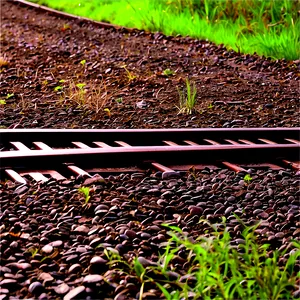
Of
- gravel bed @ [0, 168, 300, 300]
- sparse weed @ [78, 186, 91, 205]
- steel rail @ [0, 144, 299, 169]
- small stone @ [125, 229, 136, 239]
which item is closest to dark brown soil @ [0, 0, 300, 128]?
steel rail @ [0, 144, 299, 169]

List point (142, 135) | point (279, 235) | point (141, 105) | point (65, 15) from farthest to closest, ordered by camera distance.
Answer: point (65, 15) < point (141, 105) < point (142, 135) < point (279, 235)

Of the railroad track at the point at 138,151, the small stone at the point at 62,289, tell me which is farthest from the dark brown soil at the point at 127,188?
the railroad track at the point at 138,151

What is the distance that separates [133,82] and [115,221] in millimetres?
3455

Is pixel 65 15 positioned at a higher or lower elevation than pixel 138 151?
lower

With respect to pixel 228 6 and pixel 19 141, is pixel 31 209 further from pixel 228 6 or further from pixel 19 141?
pixel 228 6

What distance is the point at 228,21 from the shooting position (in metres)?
9.24

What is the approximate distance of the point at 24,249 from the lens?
9.00 ft

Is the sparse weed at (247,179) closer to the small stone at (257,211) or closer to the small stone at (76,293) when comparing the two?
the small stone at (257,211)

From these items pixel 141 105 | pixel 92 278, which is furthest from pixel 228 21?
pixel 92 278

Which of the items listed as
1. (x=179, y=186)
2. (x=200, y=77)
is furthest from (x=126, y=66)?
(x=179, y=186)

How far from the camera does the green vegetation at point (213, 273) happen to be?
233cm

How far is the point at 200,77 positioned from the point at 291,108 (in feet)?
4.39

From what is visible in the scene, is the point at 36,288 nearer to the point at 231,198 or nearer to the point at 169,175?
the point at 231,198

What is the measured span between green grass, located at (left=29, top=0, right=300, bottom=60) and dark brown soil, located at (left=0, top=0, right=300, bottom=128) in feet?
0.96
